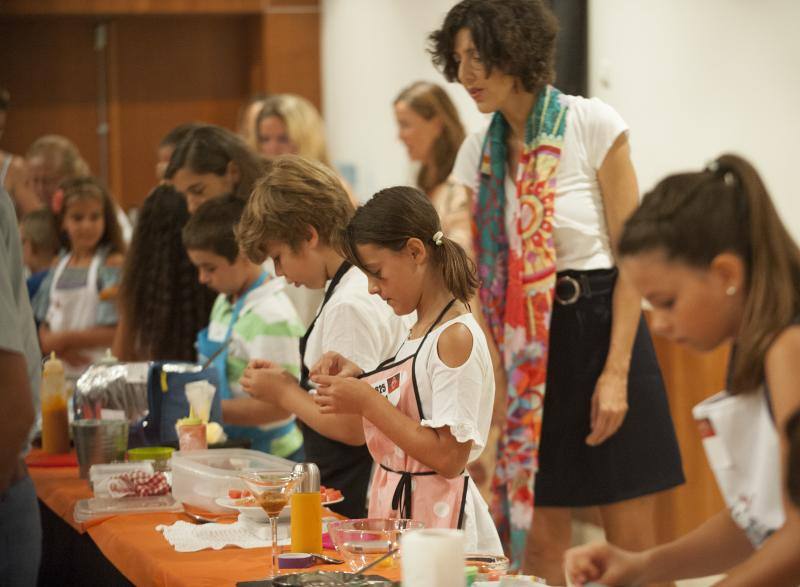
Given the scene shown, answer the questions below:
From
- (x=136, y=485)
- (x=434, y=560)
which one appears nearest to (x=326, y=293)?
(x=136, y=485)

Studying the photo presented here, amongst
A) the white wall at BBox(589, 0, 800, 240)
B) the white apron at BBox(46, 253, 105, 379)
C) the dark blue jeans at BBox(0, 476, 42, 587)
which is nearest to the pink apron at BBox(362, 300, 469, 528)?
the dark blue jeans at BBox(0, 476, 42, 587)

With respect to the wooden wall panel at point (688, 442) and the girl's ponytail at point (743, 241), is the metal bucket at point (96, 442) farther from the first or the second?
the wooden wall panel at point (688, 442)

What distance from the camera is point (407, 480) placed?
232 centimetres

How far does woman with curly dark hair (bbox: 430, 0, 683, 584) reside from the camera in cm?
284

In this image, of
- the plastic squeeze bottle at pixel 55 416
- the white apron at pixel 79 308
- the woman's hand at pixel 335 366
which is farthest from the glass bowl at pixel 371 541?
the white apron at pixel 79 308

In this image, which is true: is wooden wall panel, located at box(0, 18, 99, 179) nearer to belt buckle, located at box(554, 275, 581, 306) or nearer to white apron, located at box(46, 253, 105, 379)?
white apron, located at box(46, 253, 105, 379)

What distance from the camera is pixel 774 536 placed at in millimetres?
1490

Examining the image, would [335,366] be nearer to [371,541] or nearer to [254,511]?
[254,511]

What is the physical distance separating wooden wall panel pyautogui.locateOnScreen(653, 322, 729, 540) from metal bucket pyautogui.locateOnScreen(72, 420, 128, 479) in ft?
6.99

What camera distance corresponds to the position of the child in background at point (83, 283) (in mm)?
4520

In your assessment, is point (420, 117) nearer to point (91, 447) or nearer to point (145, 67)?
point (91, 447)

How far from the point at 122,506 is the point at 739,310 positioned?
1607 mm

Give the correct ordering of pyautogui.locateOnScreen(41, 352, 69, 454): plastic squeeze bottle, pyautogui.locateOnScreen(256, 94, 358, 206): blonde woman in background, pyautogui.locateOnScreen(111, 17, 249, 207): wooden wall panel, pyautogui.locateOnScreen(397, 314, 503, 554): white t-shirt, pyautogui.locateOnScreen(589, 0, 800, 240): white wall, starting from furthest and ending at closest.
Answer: pyautogui.locateOnScreen(111, 17, 249, 207): wooden wall panel, pyautogui.locateOnScreen(256, 94, 358, 206): blonde woman in background, pyautogui.locateOnScreen(589, 0, 800, 240): white wall, pyautogui.locateOnScreen(41, 352, 69, 454): plastic squeeze bottle, pyautogui.locateOnScreen(397, 314, 503, 554): white t-shirt

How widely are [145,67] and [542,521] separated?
6.93 metres
